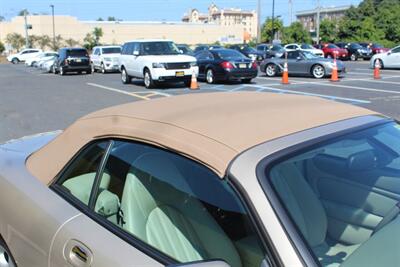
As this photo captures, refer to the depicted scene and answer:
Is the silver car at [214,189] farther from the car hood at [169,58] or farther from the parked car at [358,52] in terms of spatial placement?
the parked car at [358,52]

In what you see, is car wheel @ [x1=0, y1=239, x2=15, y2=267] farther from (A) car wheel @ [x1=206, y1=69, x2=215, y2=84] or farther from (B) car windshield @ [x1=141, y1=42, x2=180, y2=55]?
(A) car wheel @ [x1=206, y1=69, x2=215, y2=84]

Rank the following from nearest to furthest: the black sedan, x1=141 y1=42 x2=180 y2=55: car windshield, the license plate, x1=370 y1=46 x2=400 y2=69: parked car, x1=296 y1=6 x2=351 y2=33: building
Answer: the license plate < x1=141 y1=42 x2=180 y2=55: car windshield < the black sedan < x1=370 y1=46 x2=400 y2=69: parked car < x1=296 y1=6 x2=351 y2=33: building

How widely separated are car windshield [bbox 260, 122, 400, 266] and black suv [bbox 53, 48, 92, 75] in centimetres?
2859

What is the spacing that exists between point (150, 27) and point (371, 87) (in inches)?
4341

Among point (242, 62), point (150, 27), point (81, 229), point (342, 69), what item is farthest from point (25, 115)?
point (150, 27)

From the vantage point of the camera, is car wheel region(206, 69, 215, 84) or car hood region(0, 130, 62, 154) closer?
car hood region(0, 130, 62, 154)

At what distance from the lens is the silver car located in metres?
1.73

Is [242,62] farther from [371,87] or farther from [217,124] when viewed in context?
[217,124]

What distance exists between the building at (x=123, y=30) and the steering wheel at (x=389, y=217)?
108 metres

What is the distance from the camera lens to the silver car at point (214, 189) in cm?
173

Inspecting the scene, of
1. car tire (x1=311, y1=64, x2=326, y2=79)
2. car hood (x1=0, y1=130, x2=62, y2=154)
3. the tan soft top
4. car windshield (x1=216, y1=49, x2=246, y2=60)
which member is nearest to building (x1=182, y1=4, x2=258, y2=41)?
car tire (x1=311, y1=64, x2=326, y2=79)

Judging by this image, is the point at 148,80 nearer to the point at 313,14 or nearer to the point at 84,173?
the point at 84,173

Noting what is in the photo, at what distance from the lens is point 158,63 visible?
1756cm

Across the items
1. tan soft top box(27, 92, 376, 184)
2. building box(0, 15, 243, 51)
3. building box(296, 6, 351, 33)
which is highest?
building box(296, 6, 351, 33)
